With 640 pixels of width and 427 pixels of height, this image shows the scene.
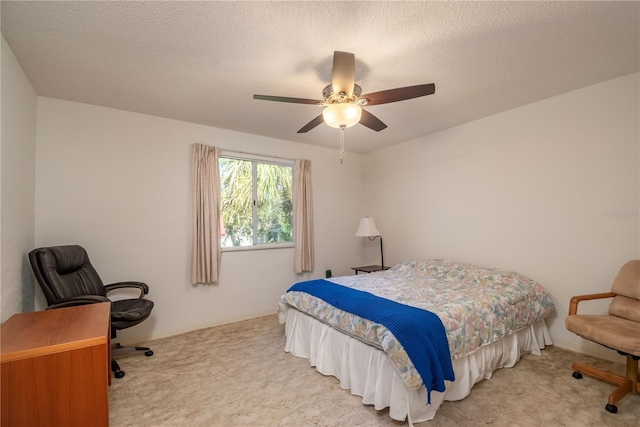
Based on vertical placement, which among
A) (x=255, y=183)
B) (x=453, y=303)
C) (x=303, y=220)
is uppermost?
(x=255, y=183)

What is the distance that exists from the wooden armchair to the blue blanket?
3.74 ft

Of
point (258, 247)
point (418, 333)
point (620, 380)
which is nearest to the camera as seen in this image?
point (418, 333)

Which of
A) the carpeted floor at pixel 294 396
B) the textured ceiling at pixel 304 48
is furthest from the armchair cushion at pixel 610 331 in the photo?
the textured ceiling at pixel 304 48

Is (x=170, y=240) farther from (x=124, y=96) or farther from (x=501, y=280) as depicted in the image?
(x=501, y=280)

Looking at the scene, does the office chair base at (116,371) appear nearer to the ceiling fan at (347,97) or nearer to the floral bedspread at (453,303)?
the floral bedspread at (453,303)

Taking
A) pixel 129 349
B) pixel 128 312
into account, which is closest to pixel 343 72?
pixel 128 312

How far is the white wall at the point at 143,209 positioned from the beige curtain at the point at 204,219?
0.37 ft

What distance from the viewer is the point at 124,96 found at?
2854 millimetres

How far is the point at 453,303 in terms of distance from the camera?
7.81 feet

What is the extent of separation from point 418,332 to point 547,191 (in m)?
2.30

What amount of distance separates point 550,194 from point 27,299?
5.05m

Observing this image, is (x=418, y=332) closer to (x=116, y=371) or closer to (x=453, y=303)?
(x=453, y=303)

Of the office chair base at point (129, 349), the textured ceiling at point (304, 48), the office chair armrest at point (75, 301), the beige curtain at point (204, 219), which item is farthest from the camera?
the beige curtain at point (204, 219)

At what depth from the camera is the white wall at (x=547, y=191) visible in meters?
2.62
